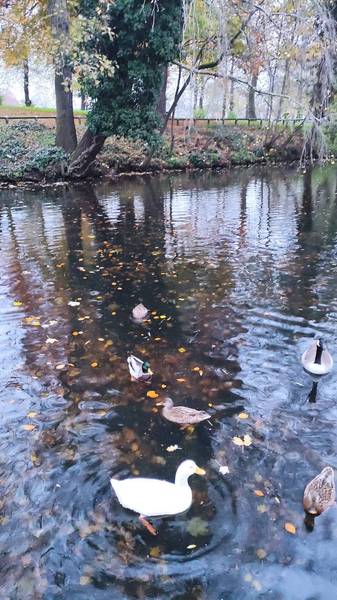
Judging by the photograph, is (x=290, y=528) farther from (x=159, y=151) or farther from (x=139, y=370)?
(x=159, y=151)

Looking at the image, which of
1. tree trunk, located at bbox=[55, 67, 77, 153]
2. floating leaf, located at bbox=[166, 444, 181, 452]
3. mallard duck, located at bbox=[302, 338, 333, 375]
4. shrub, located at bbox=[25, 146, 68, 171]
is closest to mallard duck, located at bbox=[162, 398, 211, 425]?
floating leaf, located at bbox=[166, 444, 181, 452]

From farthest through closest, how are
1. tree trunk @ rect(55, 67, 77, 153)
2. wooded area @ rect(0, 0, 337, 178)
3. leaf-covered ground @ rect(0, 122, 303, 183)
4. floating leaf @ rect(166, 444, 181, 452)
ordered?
tree trunk @ rect(55, 67, 77, 153), leaf-covered ground @ rect(0, 122, 303, 183), wooded area @ rect(0, 0, 337, 178), floating leaf @ rect(166, 444, 181, 452)

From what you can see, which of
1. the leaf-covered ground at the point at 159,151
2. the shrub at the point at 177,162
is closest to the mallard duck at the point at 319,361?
the leaf-covered ground at the point at 159,151

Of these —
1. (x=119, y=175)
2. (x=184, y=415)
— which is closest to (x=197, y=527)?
(x=184, y=415)

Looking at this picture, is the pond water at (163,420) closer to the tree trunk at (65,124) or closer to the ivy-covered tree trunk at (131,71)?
the ivy-covered tree trunk at (131,71)

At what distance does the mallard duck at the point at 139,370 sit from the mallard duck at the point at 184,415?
0.59 meters

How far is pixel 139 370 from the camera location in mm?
4969

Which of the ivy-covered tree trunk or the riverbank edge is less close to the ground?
the ivy-covered tree trunk

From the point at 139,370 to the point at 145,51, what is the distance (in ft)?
49.3

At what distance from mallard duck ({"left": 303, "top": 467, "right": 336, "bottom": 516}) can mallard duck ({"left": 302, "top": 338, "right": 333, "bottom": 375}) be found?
1726 millimetres

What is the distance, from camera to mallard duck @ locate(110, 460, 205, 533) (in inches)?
134

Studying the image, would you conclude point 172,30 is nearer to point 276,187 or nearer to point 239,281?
point 276,187

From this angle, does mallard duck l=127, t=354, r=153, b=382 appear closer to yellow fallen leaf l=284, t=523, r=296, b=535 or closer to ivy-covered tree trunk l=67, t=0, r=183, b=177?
yellow fallen leaf l=284, t=523, r=296, b=535

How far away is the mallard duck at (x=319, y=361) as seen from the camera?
5051 millimetres
